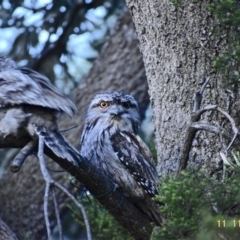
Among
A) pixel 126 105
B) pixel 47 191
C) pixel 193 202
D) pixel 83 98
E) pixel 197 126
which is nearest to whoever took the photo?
pixel 47 191

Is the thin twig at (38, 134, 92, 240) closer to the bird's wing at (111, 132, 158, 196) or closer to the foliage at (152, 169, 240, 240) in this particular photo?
the foliage at (152, 169, 240, 240)

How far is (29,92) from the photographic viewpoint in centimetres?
441

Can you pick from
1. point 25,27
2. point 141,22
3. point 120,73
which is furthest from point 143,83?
point 141,22

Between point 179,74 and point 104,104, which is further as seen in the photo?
point 104,104

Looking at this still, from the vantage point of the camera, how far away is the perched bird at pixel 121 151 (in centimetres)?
541

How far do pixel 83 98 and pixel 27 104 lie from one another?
10.0ft

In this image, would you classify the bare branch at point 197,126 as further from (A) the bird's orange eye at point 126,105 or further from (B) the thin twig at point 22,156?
(A) the bird's orange eye at point 126,105

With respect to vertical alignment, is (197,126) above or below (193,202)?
above

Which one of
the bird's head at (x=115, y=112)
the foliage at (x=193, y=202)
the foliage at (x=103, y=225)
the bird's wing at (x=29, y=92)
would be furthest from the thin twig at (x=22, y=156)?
the bird's head at (x=115, y=112)

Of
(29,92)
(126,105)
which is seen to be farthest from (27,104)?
(126,105)

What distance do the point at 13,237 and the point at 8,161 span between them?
2.68 meters

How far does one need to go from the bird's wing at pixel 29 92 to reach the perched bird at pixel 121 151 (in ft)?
3.12
